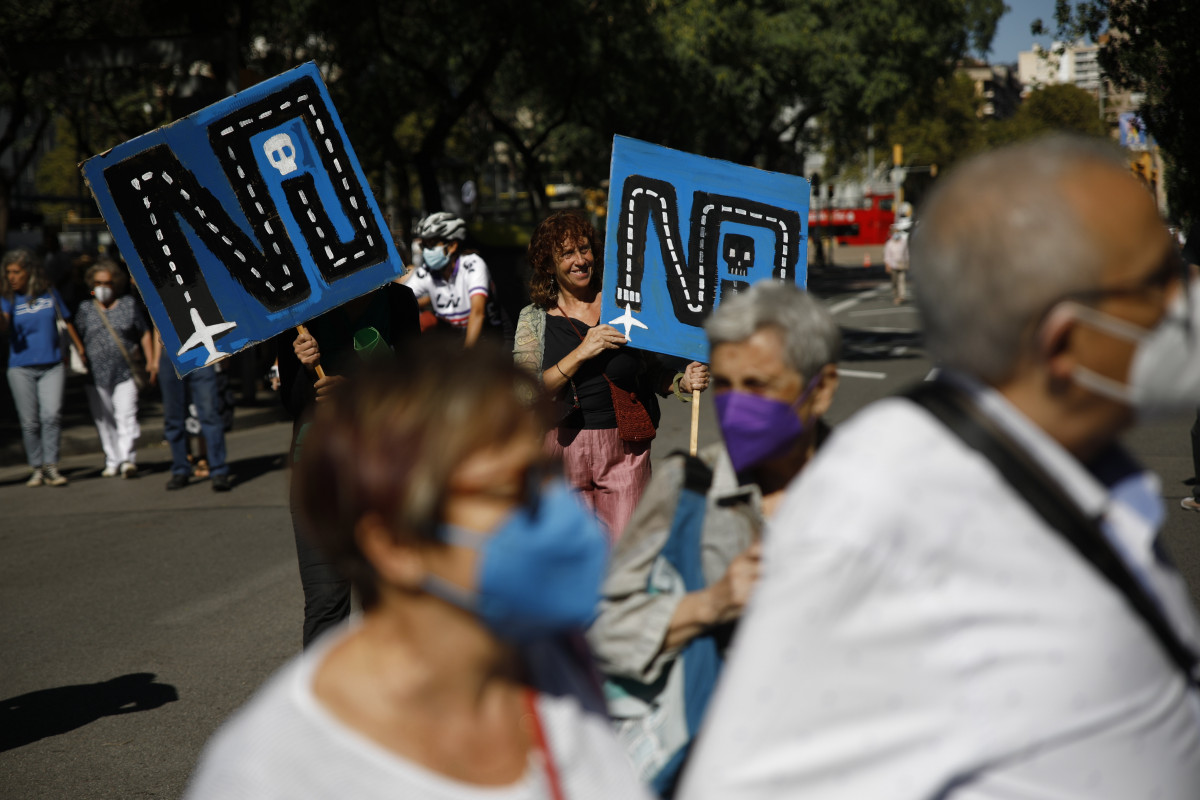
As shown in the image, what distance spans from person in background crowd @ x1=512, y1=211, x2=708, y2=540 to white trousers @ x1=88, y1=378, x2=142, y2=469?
693cm

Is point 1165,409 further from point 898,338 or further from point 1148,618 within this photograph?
point 898,338

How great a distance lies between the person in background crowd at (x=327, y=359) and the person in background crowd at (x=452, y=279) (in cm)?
425

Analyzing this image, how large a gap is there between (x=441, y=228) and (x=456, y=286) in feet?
2.12

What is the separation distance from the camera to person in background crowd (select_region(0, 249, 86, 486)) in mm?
10125

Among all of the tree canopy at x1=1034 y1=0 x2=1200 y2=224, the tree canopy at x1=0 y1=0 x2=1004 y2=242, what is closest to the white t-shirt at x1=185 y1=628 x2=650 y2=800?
the tree canopy at x1=1034 y1=0 x2=1200 y2=224

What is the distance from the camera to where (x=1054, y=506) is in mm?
1368

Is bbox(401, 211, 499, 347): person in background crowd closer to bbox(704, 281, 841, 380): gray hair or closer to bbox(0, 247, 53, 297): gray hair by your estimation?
bbox(0, 247, 53, 297): gray hair

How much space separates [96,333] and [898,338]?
1353 centimetres

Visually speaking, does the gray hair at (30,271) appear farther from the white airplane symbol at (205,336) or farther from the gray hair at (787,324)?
the gray hair at (787,324)

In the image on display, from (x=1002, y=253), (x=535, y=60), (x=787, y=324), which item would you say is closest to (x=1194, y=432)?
(x=787, y=324)

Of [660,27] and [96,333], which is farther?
[660,27]

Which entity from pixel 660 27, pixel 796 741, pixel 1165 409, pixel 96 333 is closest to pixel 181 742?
pixel 796 741

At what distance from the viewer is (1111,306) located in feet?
4.48

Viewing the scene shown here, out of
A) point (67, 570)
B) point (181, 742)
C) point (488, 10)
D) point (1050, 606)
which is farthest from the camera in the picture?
point (488, 10)
